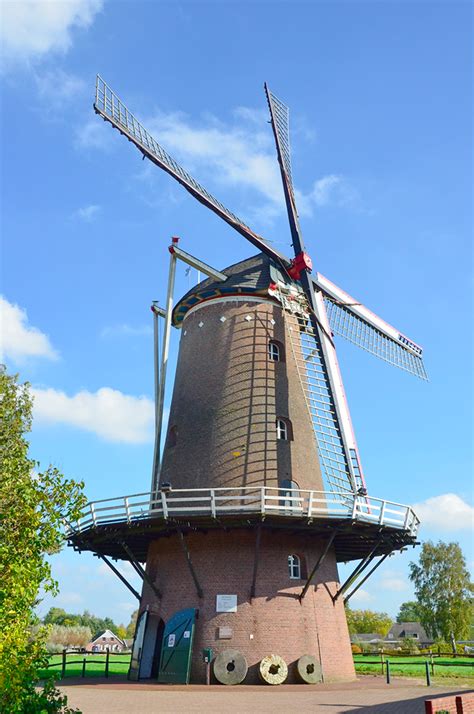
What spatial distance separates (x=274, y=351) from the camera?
21.0 m

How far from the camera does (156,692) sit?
14.9 m

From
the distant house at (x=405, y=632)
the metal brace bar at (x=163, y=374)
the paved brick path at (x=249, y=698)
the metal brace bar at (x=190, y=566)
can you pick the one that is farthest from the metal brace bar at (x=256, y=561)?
the distant house at (x=405, y=632)

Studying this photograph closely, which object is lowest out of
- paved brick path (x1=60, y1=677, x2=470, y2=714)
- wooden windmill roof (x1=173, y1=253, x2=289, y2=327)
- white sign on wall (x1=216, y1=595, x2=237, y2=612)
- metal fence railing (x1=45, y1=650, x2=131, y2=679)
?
paved brick path (x1=60, y1=677, x2=470, y2=714)

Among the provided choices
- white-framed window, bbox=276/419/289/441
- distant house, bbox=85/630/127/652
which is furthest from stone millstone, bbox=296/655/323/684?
distant house, bbox=85/630/127/652

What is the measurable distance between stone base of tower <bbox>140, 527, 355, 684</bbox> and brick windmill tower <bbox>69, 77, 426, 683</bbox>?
0.12ft

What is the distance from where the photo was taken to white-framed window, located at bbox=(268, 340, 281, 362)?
20.6 m

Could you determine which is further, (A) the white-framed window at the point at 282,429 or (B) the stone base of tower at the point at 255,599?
(A) the white-framed window at the point at 282,429

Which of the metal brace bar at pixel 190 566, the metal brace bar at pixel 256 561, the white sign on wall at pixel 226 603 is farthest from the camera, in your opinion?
the white sign on wall at pixel 226 603

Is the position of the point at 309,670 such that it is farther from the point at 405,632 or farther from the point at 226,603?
the point at 405,632

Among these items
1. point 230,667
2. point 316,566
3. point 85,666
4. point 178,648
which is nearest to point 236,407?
point 316,566

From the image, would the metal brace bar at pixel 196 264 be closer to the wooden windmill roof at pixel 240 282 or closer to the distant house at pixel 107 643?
the wooden windmill roof at pixel 240 282

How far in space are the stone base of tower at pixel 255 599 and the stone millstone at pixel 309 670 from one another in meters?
0.16

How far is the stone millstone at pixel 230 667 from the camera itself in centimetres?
1606

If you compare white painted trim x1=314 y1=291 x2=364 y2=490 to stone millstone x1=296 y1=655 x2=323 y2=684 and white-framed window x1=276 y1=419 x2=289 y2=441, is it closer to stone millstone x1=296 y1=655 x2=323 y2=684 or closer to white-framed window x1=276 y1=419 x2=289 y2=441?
white-framed window x1=276 y1=419 x2=289 y2=441
